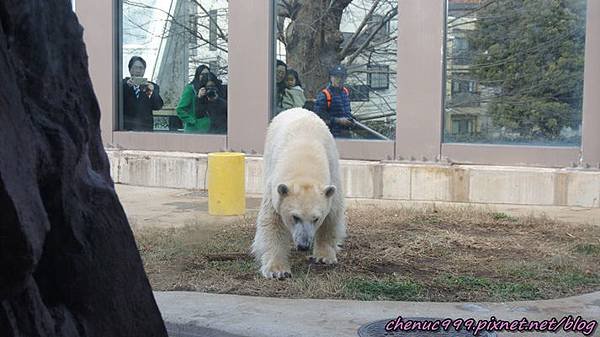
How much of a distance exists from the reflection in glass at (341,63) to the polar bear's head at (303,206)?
555 cm

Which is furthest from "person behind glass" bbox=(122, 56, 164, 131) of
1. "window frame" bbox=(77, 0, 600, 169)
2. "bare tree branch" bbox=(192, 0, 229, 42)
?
"bare tree branch" bbox=(192, 0, 229, 42)

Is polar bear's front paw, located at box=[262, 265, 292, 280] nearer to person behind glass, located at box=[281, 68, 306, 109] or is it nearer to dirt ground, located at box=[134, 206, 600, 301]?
dirt ground, located at box=[134, 206, 600, 301]

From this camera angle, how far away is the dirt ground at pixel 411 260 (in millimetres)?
6180

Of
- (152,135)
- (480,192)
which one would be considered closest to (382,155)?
(480,192)

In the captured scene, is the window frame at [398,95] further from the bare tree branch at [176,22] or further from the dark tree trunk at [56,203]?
the dark tree trunk at [56,203]

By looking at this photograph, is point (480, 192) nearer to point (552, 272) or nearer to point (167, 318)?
point (552, 272)

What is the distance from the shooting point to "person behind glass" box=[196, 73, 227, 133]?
43.3 ft

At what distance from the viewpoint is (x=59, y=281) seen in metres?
2.95

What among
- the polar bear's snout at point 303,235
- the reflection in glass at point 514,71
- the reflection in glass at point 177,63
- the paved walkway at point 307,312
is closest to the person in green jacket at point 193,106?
the reflection in glass at point 177,63

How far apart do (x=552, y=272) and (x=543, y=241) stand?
4.88ft

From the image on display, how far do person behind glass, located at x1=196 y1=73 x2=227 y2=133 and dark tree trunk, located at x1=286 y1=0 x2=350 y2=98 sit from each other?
4.31 feet

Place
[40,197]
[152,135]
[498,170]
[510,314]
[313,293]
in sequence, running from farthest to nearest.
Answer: [152,135], [498,170], [313,293], [510,314], [40,197]

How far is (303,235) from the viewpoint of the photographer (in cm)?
655

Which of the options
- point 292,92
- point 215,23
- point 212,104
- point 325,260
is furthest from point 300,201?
point 215,23
